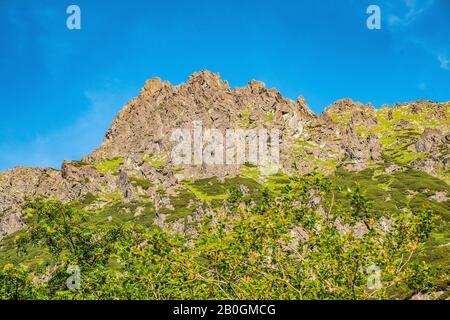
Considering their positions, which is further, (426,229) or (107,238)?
(107,238)

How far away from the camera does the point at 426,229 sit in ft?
65.0

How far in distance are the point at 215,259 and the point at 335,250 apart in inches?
214
